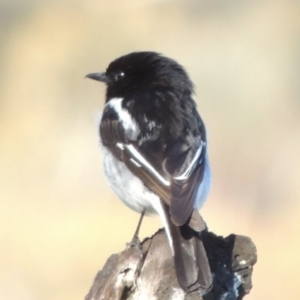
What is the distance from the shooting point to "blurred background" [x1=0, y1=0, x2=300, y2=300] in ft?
26.1

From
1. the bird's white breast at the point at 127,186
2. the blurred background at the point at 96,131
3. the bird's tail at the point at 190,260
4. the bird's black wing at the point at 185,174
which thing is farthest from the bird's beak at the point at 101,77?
the bird's tail at the point at 190,260

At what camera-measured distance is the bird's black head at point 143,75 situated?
5609 millimetres

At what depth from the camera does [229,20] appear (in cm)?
1329

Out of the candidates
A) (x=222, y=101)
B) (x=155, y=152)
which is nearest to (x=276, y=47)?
(x=222, y=101)

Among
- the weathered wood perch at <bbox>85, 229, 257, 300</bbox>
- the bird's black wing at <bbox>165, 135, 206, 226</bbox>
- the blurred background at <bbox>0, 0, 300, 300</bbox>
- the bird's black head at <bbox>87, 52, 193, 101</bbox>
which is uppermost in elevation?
the blurred background at <bbox>0, 0, 300, 300</bbox>

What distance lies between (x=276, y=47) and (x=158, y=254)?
8.69 meters

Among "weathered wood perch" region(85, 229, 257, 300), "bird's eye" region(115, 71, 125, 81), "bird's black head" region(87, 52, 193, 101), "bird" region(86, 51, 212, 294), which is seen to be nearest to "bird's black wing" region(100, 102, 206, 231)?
"bird" region(86, 51, 212, 294)

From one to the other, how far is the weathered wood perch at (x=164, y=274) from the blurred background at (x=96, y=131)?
154cm

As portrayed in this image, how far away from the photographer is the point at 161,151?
469cm

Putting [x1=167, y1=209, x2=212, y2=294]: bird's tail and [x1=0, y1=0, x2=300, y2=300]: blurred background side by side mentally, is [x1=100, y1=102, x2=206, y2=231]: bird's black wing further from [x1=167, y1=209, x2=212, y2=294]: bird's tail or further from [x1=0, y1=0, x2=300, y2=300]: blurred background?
[x1=0, y1=0, x2=300, y2=300]: blurred background

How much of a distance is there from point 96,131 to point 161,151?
88 cm

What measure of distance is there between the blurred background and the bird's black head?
0.38m

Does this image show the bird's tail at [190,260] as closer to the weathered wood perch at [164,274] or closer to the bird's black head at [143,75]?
the weathered wood perch at [164,274]

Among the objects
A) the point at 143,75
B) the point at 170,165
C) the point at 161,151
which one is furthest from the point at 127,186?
the point at 143,75
